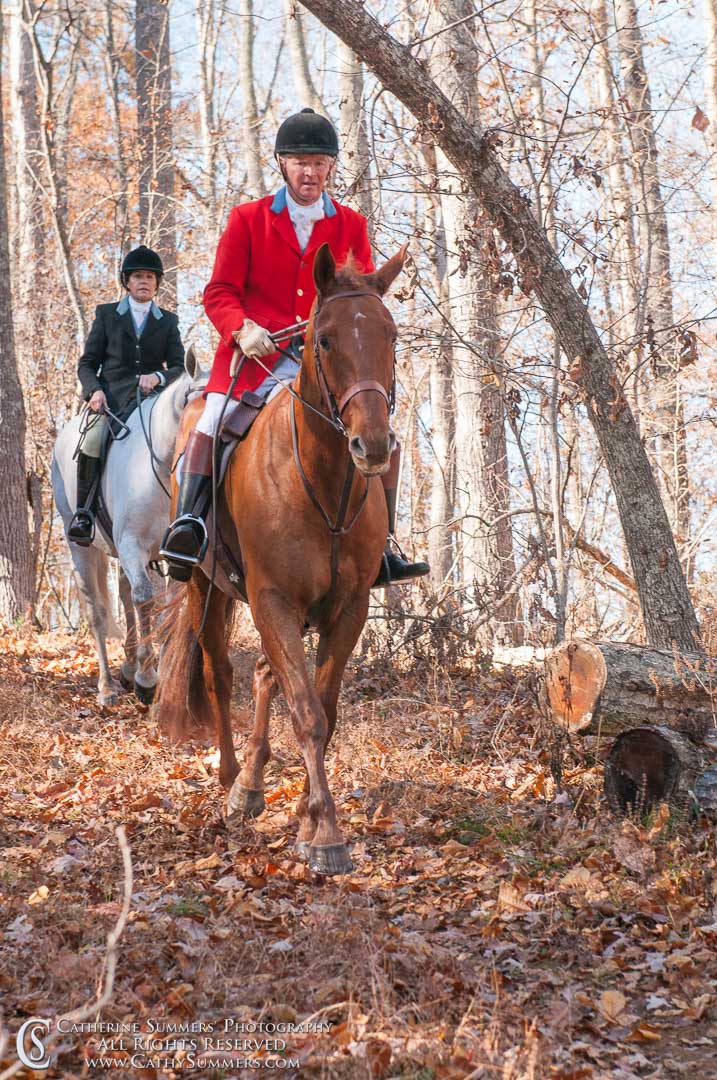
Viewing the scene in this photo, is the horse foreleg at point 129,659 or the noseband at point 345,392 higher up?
the noseband at point 345,392

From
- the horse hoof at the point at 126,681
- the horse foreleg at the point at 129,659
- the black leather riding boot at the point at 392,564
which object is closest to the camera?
the black leather riding boot at the point at 392,564

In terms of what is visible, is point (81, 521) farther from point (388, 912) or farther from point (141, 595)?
point (388, 912)

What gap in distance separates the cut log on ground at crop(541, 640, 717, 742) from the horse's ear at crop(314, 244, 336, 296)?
97.9 inches

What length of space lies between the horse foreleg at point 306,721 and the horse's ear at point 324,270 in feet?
4.92

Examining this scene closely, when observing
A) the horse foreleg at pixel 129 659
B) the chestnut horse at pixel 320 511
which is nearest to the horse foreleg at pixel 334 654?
the chestnut horse at pixel 320 511

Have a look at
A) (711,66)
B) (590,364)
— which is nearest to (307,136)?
(590,364)

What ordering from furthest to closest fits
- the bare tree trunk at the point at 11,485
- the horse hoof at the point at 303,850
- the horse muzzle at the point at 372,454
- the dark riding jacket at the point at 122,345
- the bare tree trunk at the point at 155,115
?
1. the bare tree trunk at the point at 155,115
2. the bare tree trunk at the point at 11,485
3. the dark riding jacket at the point at 122,345
4. the horse hoof at the point at 303,850
5. the horse muzzle at the point at 372,454

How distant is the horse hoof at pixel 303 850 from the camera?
17.8 ft

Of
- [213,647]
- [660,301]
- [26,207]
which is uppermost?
[26,207]

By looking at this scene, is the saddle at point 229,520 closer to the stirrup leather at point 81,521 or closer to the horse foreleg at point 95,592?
the stirrup leather at point 81,521

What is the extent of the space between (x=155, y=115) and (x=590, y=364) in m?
14.3

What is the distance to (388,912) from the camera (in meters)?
4.77

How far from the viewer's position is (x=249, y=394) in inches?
248

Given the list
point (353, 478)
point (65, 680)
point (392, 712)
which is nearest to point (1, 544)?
point (65, 680)
